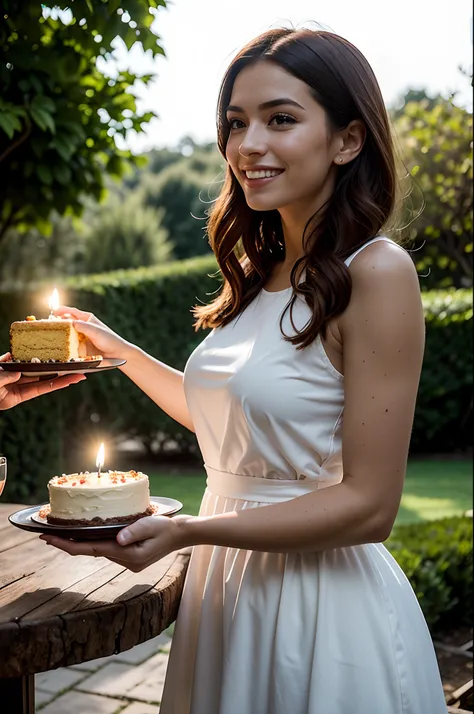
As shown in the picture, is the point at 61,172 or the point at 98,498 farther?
the point at 61,172

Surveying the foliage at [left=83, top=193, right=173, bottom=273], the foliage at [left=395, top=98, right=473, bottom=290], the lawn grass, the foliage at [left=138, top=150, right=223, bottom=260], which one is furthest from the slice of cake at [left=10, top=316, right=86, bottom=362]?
the foliage at [left=138, top=150, right=223, bottom=260]

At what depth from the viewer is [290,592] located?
1.88 metres

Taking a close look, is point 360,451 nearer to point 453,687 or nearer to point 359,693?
point 359,693

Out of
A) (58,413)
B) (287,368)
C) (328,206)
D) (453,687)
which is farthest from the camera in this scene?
(58,413)

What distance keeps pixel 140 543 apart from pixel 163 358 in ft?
26.5

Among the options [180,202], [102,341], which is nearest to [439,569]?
[102,341]

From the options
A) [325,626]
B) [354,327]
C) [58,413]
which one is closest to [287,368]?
[354,327]

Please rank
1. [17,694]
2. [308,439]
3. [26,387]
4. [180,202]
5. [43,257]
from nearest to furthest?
[308,439] → [17,694] → [26,387] → [43,257] → [180,202]

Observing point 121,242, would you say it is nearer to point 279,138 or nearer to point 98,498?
point 279,138

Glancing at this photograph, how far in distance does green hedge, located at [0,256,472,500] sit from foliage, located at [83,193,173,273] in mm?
19403

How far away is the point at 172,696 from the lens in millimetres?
2109

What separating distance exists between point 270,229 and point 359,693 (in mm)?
1262

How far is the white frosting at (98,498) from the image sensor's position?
182cm

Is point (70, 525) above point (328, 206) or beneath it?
beneath
